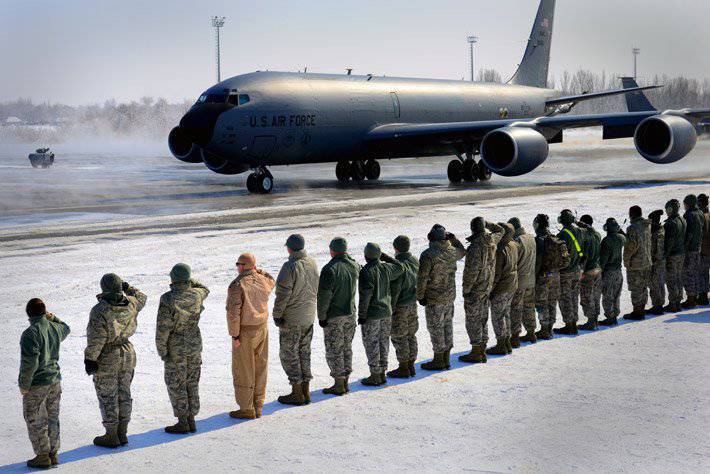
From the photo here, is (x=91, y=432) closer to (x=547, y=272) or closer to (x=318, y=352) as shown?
(x=318, y=352)

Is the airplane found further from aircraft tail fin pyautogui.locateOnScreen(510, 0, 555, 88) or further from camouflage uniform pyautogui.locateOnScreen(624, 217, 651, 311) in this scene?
camouflage uniform pyautogui.locateOnScreen(624, 217, 651, 311)

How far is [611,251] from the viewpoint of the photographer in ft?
44.8

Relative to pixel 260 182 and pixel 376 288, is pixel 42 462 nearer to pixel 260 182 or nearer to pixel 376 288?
pixel 376 288

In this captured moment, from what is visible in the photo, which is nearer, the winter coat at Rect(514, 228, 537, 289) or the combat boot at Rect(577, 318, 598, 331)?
the winter coat at Rect(514, 228, 537, 289)

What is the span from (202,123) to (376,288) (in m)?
21.1

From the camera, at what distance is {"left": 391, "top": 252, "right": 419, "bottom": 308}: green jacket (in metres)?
10.8

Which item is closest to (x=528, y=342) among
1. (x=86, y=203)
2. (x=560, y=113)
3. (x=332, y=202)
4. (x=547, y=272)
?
(x=547, y=272)

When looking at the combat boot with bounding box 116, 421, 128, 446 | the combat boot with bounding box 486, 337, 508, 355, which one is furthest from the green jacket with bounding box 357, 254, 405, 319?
the combat boot with bounding box 116, 421, 128, 446

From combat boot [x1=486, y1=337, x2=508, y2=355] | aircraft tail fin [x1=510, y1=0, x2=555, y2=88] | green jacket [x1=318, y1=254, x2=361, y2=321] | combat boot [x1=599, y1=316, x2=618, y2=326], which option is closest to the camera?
green jacket [x1=318, y1=254, x2=361, y2=321]

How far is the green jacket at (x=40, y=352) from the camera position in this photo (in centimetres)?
806

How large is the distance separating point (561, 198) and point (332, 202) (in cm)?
719

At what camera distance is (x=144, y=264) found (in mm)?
17734

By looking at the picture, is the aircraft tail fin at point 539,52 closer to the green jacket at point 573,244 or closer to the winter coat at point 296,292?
the green jacket at point 573,244

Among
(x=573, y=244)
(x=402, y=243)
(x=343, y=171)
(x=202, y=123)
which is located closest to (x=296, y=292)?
(x=402, y=243)
